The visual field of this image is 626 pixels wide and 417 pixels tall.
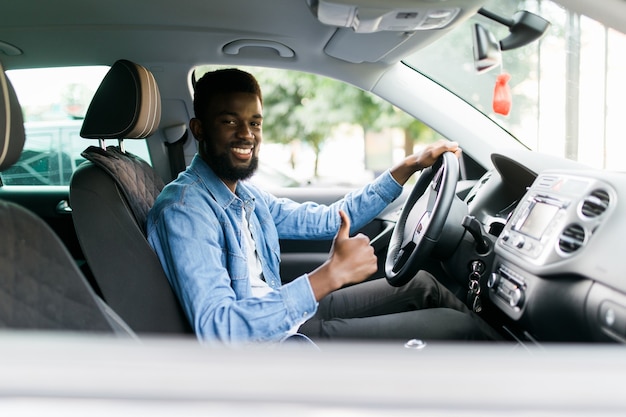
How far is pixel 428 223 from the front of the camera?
1.86 metres

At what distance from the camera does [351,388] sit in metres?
0.76

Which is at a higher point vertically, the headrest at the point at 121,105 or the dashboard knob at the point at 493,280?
the headrest at the point at 121,105

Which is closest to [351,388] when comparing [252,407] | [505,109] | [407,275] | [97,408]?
[252,407]

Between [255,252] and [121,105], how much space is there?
625mm

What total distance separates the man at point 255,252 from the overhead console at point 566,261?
0.29m

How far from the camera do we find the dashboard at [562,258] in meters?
1.38

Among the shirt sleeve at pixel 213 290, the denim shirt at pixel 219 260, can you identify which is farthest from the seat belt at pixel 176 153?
the shirt sleeve at pixel 213 290

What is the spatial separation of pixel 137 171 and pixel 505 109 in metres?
1.21

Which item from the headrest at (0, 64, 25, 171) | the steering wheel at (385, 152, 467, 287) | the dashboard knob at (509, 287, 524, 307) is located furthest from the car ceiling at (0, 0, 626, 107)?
the headrest at (0, 64, 25, 171)

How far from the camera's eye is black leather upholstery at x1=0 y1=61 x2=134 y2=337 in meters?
1.03

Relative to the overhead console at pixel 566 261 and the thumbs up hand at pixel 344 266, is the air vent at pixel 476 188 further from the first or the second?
the thumbs up hand at pixel 344 266

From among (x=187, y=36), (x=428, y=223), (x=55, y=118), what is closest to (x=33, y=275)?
(x=428, y=223)

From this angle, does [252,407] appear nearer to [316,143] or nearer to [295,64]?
[295,64]

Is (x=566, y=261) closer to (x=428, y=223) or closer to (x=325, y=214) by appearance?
(x=428, y=223)
